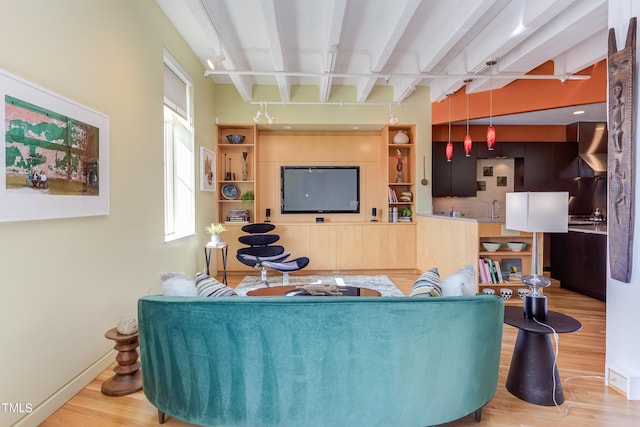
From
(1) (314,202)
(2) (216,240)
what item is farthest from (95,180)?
(1) (314,202)

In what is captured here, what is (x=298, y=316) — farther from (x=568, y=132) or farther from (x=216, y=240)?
(x=568, y=132)

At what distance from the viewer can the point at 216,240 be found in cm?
447

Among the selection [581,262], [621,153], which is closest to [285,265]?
[621,153]

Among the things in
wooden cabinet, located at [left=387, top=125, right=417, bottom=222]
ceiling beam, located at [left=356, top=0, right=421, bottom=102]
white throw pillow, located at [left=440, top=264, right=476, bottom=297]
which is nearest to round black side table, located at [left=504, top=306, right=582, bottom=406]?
white throw pillow, located at [left=440, top=264, right=476, bottom=297]

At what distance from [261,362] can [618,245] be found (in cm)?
227

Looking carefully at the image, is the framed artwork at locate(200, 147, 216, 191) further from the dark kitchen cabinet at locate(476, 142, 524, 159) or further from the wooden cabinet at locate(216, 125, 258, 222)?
the dark kitchen cabinet at locate(476, 142, 524, 159)

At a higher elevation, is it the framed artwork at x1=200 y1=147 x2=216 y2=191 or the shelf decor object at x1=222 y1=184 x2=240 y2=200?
the framed artwork at x1=200 y1=147 x2=216 y2=191

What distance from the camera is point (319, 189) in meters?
5.79

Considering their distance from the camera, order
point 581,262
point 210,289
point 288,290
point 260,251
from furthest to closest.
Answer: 1. point 260,251
2. point 581,262
3. point 288,290
4. point 210,289

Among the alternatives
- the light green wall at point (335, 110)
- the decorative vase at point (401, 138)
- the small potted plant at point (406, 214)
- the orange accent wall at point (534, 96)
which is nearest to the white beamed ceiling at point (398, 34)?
the orange accent wall at point (534, 96)

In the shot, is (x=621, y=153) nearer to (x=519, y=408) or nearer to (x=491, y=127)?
(x=519, y=408)

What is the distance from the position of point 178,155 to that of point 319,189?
7.90 ft

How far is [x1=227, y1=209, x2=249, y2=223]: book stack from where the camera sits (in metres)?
A: 5.43

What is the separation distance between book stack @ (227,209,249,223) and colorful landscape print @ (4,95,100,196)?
3.12m
